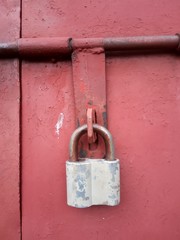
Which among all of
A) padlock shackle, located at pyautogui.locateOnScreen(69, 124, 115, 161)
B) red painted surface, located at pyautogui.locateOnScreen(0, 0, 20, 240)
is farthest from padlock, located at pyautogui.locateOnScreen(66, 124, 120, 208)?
red painted surface, located at pyautogui.locateOnScreen(0, 0, 20, 240)

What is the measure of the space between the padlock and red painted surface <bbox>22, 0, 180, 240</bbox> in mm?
88

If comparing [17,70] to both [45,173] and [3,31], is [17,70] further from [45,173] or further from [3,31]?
[45,173]

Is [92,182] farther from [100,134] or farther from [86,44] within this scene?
[86,44]

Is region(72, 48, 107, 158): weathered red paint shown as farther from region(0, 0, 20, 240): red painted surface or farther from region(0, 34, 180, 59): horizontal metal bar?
region(0, 0, 20, 240): red painted surface

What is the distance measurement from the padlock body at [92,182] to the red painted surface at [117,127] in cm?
10

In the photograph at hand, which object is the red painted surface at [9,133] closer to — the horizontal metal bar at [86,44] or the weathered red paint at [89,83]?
the horizontal metal bar at [86,44]

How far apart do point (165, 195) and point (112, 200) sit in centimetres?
19

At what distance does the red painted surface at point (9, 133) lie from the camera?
2.19 ft

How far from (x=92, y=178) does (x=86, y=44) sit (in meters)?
0.36

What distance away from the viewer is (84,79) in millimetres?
659

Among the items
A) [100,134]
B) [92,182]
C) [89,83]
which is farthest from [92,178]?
[89,83]

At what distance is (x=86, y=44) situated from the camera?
65cm

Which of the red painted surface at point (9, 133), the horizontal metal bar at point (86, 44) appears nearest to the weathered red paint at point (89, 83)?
the horizontal metal bar at point (86, 44)

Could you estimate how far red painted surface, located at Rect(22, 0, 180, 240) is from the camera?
67 centimetres
